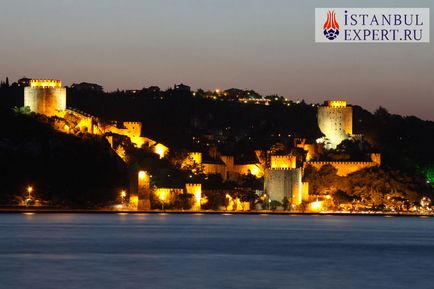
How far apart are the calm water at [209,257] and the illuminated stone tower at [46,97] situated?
74.8ft

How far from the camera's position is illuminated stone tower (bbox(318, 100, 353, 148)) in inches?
4690

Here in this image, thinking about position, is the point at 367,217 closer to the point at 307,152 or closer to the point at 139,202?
the point at 307,152

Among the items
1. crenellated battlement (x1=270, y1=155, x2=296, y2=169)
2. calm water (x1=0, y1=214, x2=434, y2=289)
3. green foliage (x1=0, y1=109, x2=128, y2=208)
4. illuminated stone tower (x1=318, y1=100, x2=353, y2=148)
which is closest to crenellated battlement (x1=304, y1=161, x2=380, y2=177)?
crenellated battlement (x1=270, y1=155, x2=296, y2=169)

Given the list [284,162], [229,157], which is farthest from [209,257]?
[229,157]

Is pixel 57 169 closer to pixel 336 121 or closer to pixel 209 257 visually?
pixel 336 121

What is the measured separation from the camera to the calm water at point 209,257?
158 feet

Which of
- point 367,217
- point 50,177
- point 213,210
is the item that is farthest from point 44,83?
point 367,217

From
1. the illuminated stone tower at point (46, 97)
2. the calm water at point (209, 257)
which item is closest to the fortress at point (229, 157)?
the illuminated stone tower at point (46, 97)

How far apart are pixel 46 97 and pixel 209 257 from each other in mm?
51703

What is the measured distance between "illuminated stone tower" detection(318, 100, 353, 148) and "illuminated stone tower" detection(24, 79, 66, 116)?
26.1 metres

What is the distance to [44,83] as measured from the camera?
10819 cm

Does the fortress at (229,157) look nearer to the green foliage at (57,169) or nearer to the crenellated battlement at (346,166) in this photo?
the crenellated battlement at (346,166)

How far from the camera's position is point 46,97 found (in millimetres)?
108125

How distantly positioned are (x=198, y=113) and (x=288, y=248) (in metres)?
95.3
